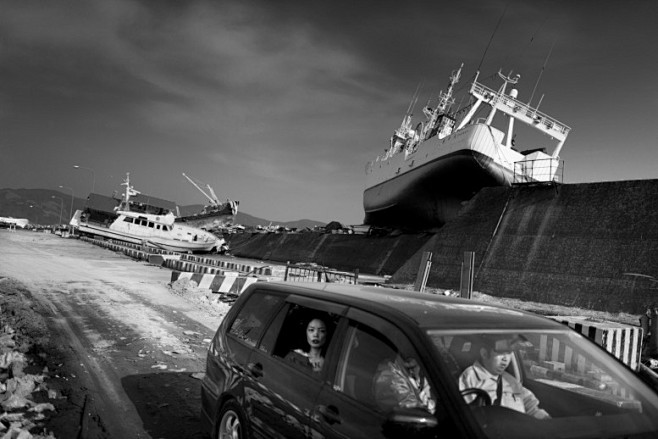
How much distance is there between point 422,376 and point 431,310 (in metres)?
0.47

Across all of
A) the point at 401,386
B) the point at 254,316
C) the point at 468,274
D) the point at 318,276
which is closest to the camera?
the point at 401,386

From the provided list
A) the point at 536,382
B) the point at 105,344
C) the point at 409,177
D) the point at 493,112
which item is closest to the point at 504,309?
the point at 536,382

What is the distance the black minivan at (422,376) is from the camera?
2.06 meters

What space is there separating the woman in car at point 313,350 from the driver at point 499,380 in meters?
0.86

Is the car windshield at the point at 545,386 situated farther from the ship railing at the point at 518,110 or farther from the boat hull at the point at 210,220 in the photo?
the boat hull at the point at 210,220

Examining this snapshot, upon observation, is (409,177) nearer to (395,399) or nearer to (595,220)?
(595,220)

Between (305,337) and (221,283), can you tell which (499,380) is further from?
(221,283)

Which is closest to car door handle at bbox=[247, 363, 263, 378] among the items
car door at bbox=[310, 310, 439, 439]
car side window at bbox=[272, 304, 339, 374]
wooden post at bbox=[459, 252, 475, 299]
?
car side window at bbox=[272, 304, 339, 374]

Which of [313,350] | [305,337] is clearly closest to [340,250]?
[305,337]

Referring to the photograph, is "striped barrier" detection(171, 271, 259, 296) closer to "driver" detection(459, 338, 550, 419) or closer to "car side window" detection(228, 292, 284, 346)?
"car side window" detection(228, 292, 284, 346)

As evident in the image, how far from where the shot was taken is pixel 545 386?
2.77m

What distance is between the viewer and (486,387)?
2303 mm

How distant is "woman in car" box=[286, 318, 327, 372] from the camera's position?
107 inches

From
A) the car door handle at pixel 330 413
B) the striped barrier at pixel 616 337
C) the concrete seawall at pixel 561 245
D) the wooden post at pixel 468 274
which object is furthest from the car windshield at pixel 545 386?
the concrete seawall at pixel 561 245
